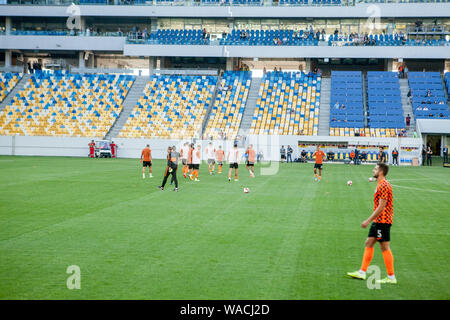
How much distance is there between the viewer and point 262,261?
8.99 metres

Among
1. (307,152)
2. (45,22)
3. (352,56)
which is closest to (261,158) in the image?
(307,152)

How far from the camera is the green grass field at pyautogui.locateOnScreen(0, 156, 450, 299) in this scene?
7344 millimetres

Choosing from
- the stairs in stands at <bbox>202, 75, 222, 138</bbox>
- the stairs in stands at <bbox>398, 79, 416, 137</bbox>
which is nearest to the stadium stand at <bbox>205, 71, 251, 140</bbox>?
the stairs in stands at <bbox>202, 75, 222, 138</bbox>

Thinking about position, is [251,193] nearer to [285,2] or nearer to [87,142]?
[87,142]

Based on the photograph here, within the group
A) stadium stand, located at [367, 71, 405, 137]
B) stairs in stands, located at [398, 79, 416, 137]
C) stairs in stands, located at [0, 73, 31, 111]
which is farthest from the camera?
stairs in stands, located at [0, 73, 31, 111]

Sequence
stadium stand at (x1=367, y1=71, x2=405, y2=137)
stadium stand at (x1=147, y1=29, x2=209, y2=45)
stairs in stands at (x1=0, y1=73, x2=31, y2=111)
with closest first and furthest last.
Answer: stadium stand at (x1=367, y1=71, x2=405, y2=137) → stairs in stands at (x1=0, y1=73, x2=31, y2=111) → stadium stand at (x1=147, y1=29, x2=209, y2=45)

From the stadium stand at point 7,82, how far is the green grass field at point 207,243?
4235cm

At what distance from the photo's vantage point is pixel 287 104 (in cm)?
5350

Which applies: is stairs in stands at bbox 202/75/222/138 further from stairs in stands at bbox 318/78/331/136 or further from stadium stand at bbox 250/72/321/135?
stairs in stands at bbox 318/78/331/136

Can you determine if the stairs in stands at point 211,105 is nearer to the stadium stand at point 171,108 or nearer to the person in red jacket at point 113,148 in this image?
the stadium stand at point 171,108

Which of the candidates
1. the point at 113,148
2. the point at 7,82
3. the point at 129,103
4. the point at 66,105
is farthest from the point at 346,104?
the point at 7,82

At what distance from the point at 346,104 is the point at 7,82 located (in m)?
40.2

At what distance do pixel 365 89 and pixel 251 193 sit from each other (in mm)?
40151

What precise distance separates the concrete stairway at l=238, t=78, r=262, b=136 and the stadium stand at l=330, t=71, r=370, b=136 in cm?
851
